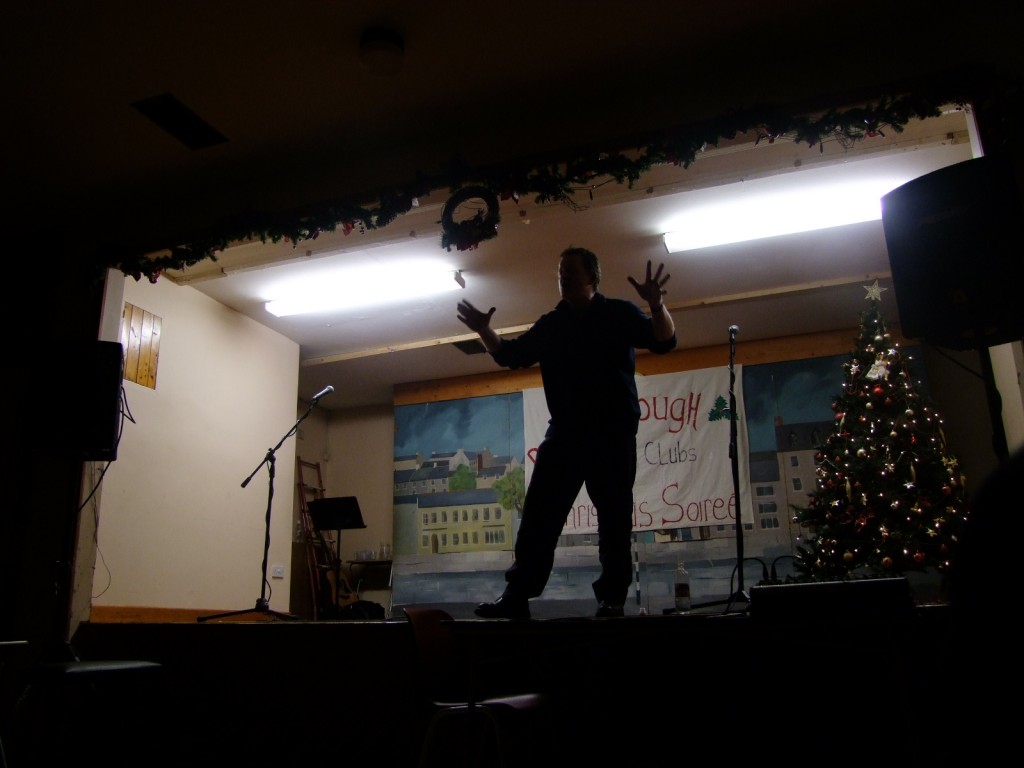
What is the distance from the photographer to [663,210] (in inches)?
205

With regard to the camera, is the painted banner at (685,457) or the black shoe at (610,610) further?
the painted banner at (685,457)

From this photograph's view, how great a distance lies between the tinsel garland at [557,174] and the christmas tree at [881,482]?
2.44 m

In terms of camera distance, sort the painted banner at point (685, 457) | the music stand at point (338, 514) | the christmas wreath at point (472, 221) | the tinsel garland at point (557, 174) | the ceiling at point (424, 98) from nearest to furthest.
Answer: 1. the ceiling at point (424, 98)
2. the tinsel garland at point (557, 174)
3. the christmas wreath at point (472, 221)
4. the music stand at point (338, 514)
5. the painted banner at point (685, 457)

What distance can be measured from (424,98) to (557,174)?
0.78 m

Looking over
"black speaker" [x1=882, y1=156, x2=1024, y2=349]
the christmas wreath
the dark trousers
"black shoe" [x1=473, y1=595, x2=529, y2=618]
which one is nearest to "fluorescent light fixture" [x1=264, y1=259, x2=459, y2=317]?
the christmas wreath

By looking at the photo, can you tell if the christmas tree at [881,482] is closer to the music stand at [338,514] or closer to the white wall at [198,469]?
the music stand at [338,514]

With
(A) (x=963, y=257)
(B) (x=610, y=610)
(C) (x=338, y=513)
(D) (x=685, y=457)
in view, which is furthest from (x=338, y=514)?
(A) (x=963, y=257)

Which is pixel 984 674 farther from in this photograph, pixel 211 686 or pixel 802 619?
pixel 211 686

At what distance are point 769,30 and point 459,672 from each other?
3.20m

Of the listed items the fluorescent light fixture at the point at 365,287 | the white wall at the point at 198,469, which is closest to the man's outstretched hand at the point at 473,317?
the fluorescent light fixture at the point at 365,287

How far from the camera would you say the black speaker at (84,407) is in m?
3.93

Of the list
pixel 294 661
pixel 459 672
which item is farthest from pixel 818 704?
pixel 294 661

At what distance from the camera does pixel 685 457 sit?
7.36m

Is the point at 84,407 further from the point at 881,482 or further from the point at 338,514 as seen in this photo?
the point at 881,482
